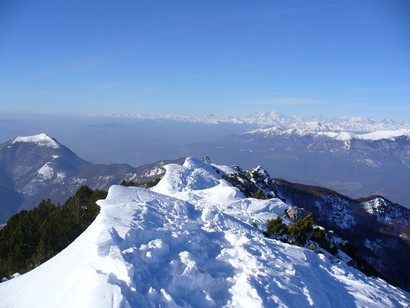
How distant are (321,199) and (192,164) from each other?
72.2 meters

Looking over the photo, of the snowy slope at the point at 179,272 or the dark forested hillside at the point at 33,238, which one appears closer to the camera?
the snowy slope at the point at 179,272

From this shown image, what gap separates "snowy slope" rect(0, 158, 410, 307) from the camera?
11859mm

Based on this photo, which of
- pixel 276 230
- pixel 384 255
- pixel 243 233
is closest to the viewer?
pixel 243 233

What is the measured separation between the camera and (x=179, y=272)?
44.5 ft

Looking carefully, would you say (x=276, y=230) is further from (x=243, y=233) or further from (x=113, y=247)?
(x=113, y=247)

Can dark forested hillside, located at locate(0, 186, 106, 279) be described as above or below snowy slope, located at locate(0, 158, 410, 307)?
below

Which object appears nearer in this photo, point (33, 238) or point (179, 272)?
point (179, 272)

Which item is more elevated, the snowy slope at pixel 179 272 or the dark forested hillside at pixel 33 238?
the snowy slope at pixel 179 272

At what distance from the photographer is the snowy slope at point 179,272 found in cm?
1186

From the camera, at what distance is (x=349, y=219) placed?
107062 mm

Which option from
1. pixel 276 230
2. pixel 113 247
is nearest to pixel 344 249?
pixel 276 230

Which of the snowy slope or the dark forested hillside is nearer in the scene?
the snowy slope

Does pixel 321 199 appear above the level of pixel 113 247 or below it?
below

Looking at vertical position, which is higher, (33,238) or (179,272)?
(179,272)
